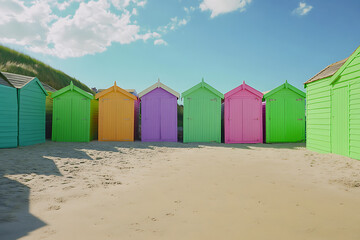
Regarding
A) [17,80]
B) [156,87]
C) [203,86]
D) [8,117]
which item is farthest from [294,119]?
[17,80]

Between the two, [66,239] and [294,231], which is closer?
[66,239]

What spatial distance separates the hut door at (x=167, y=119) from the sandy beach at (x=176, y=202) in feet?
16.6

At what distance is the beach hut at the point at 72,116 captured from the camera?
9.50 m

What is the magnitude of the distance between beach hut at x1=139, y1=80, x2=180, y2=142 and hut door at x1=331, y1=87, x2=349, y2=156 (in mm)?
5853

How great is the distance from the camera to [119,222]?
7.14 ft

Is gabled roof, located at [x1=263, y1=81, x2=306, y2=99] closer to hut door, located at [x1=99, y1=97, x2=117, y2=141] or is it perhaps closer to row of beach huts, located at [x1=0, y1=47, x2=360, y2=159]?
row of beach huts, located at [x1=0, y1=47, x2=360, y2=159]

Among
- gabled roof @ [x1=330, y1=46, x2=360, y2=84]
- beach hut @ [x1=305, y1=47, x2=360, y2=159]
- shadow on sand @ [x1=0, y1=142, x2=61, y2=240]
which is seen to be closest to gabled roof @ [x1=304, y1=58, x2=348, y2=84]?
beach hut @ [x1=305, y1=47, x2=360, y2=159]

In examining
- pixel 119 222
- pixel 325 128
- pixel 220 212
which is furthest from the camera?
pixel 325 128

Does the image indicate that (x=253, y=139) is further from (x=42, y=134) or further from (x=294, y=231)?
(x=42, y=134)

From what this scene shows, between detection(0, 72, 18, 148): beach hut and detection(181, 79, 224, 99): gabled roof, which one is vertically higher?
detection(181, 79, 224, 99): gabled roof

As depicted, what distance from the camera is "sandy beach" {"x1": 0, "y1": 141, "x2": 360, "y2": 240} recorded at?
2014mm

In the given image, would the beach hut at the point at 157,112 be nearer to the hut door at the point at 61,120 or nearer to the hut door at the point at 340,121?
the hut door at the point at 61,120

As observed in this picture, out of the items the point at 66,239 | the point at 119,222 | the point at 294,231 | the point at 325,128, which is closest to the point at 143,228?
the point at 119,222

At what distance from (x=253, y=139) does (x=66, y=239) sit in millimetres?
9107
